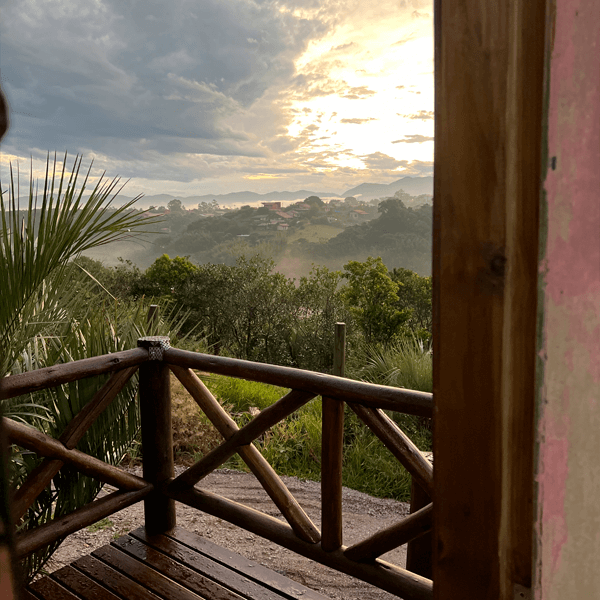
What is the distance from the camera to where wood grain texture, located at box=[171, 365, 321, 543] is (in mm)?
1629

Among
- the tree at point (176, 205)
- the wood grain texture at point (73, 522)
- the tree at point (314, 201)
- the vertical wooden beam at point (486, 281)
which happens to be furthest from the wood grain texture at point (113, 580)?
the tree at point (314, 201)

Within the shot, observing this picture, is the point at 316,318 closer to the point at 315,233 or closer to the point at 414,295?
the point at 414,295

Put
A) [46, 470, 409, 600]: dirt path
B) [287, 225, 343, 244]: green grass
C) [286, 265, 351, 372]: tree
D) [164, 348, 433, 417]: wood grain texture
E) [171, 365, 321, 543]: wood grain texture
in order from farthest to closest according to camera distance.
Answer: [287, 225, 343, 244]: green grass → [286, 265, 351, 372]: tree → [46, 470, 409, 600]: dirt path → [171, 365, 321, 543]: wood grain texture → [164, 348, 433, 417]: wood grain texture

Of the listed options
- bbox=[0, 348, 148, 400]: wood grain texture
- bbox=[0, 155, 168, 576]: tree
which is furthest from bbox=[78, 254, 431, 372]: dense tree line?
bbox=[0, 348, 148, 400]: wood grain texture

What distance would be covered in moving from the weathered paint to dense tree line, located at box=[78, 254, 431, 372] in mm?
5678

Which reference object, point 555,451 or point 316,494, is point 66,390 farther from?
point 316,494

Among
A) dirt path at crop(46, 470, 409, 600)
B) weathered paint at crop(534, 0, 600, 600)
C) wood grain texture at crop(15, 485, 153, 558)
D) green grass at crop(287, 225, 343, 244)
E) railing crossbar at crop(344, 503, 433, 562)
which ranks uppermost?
green grass at crop(287, 225, 343, 244)

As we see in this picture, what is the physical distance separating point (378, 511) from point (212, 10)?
10.2 m

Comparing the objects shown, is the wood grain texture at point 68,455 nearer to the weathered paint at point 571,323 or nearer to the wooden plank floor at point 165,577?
the wooden plank floor at point 165,577

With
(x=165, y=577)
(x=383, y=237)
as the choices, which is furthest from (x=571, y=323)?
(x=383, y=237)

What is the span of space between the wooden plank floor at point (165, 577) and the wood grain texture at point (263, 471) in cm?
24

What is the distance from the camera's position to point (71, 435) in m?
1.67

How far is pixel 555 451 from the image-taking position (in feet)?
1.95

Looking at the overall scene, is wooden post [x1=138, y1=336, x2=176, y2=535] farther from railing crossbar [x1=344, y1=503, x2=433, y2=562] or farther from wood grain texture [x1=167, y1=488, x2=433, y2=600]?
railing crossbar [x1=344, y1=503, x2=433, y2=562]
